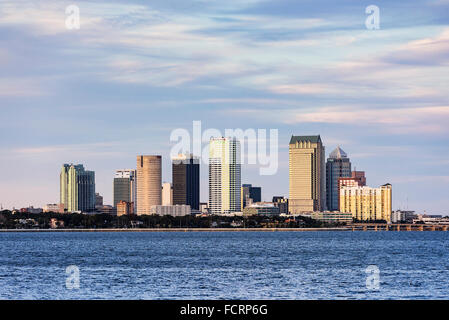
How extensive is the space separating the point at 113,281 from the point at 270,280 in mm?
13956

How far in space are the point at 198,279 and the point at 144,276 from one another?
279 inches

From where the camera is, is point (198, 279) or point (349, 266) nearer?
point (198, 279)

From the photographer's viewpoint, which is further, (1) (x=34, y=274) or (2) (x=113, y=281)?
(1) (x=34, y=274)

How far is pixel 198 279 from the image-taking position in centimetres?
7200
